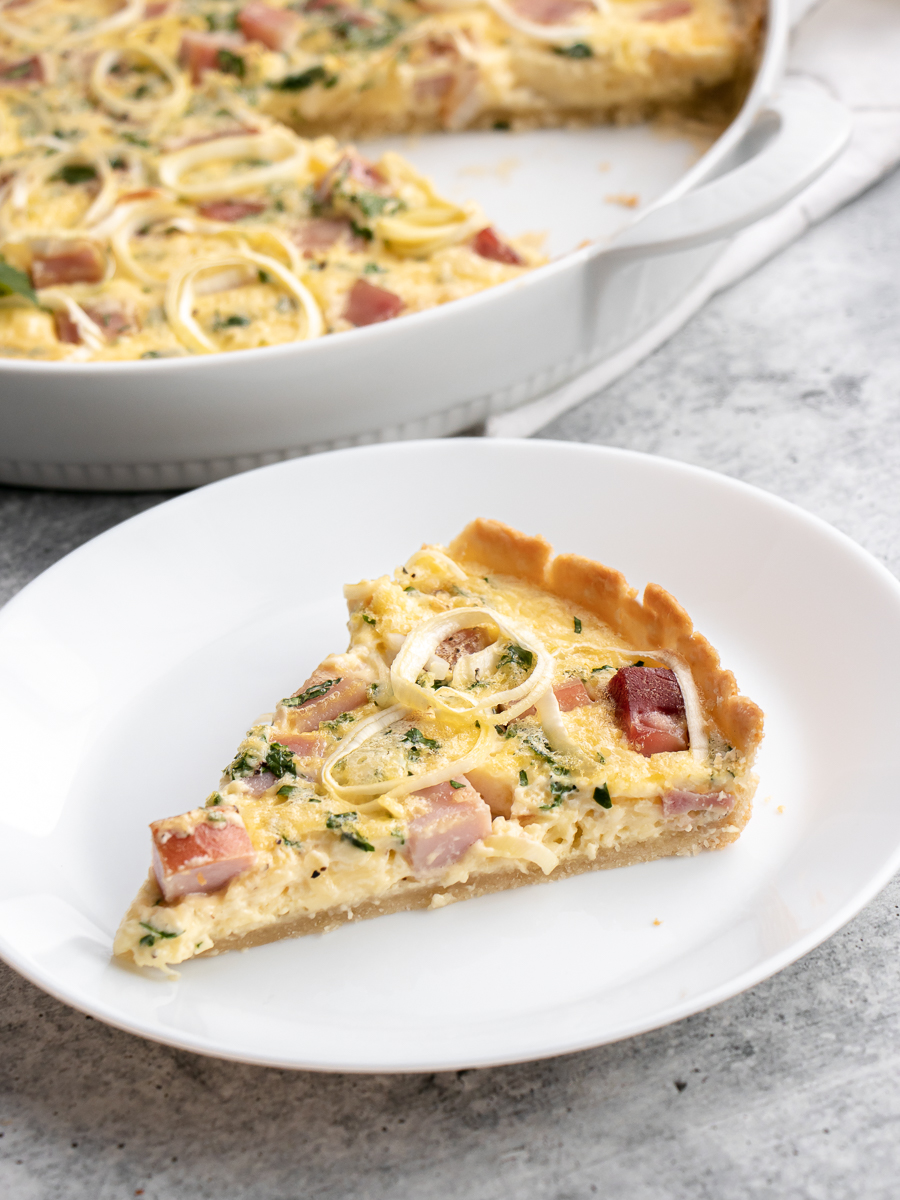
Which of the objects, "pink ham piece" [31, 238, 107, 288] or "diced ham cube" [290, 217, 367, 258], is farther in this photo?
"diced ham cube" [290, 217, 367, 258]

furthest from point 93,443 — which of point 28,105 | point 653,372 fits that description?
point 28,105

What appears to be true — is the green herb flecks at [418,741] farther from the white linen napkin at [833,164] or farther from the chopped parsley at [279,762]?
the white linen napkin at [833,164]

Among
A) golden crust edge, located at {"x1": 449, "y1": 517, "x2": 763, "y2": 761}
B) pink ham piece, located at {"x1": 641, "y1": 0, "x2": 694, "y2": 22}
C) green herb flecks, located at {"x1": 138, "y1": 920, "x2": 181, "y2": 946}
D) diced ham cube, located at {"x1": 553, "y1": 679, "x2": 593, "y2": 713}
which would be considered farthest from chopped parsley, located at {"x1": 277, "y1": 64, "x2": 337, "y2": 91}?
green herb flecks, located at {"x1": 138, "y1": 920, "x2": 181, "y2": 946}

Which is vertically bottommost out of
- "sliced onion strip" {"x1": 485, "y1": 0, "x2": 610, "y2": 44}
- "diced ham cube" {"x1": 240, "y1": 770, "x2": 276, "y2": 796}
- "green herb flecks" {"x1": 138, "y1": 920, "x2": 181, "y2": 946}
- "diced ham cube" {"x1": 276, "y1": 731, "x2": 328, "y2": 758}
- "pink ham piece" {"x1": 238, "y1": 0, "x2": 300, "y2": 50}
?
"green herb flecks" {"x1": 138, "y1": 920, "x2": 181, "y2": 946}

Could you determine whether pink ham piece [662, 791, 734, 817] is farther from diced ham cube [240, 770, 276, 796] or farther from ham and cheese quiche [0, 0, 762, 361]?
ham and cheese quiche [0, 0, 762, 361]

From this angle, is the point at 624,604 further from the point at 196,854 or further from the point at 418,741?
the point at 196,854

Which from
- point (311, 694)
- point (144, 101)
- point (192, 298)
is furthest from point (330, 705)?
point (144, 101)
